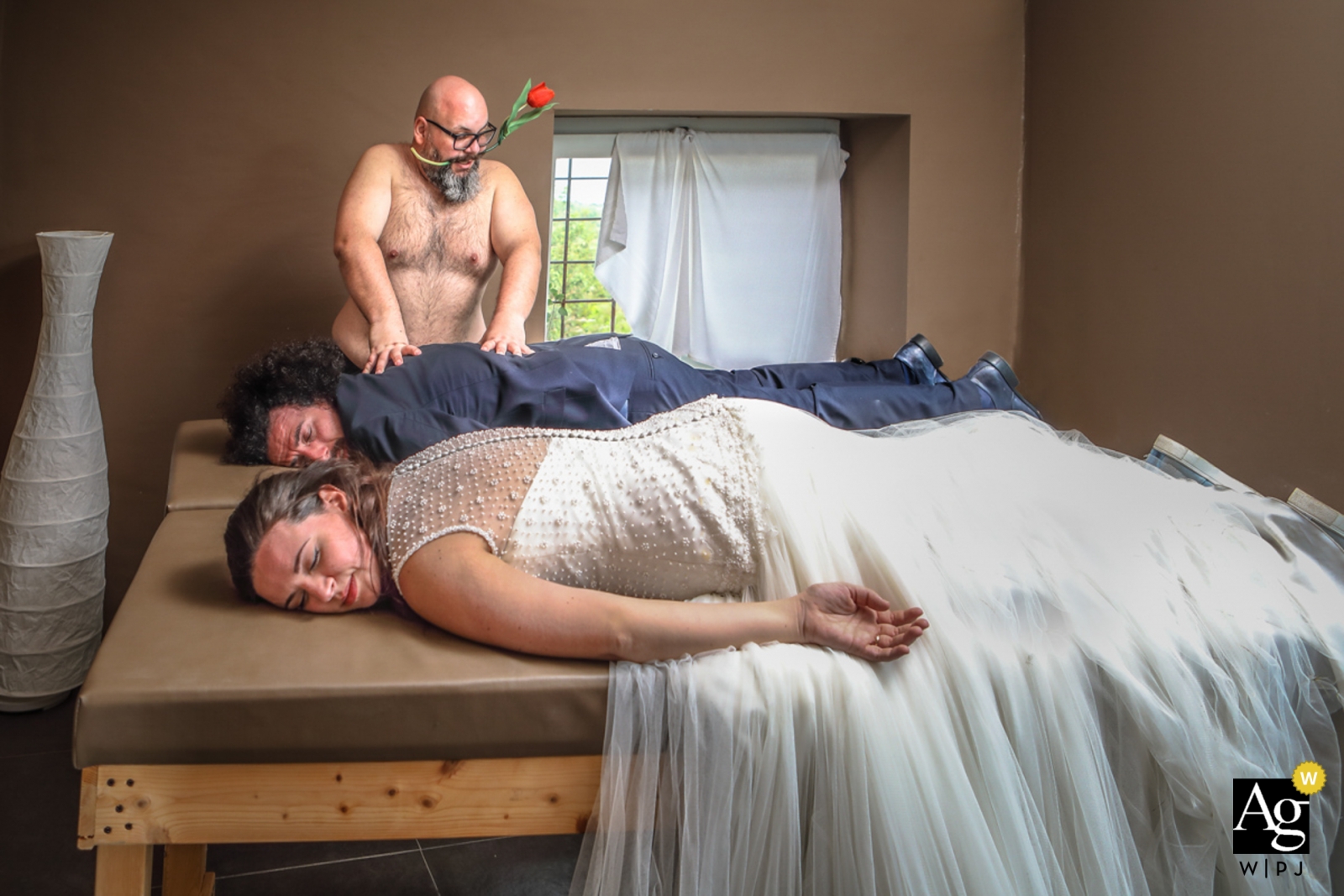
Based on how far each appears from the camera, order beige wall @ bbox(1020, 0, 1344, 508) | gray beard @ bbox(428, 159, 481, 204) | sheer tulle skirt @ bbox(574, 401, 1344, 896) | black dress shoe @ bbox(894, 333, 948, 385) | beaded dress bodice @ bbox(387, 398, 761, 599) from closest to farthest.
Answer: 1. sheer tulle skirt @ bbox(574, 401, 1344, 896)
2. beaded dress bodice @ bbox(387, 398, 761, 599)
3. beige wall @ bbox(1020, 0, 1344, 508)
4. black dress shoe @ bbox(894, 333, 948, 385)
5. gray beard @ bbox(428, 159, 481, 204)

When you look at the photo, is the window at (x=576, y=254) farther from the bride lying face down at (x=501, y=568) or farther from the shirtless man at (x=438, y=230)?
the bride lying face down at (x=501, y=568)

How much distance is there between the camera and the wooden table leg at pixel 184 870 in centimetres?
164

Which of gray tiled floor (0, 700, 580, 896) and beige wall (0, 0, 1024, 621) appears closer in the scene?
gray tiled floor (0, 700, 580, 896)

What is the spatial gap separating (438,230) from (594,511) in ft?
5.78

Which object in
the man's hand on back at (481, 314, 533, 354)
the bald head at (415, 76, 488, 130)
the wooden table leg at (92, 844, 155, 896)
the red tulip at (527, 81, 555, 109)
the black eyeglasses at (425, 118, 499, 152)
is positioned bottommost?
the wooden table leg at (92, 844, 155, 896)

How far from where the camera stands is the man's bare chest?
2973 mm

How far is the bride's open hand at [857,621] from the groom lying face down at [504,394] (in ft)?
3.21

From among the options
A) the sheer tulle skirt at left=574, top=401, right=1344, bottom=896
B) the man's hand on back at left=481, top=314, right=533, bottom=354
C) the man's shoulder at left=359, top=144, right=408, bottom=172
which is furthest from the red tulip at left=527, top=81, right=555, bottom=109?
the sheer tulle skirt at left=574, top=401, right=1344, bottom=896

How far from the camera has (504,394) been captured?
2.26 metres

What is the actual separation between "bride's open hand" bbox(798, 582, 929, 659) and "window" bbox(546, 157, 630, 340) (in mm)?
2613

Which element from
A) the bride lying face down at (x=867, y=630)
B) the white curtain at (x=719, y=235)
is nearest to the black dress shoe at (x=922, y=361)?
the white curtain at (x=719, y=235)

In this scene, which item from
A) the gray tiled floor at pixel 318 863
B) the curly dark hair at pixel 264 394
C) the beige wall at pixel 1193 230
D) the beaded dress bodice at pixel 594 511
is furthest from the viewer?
the curly dark hair at pixel 264 394

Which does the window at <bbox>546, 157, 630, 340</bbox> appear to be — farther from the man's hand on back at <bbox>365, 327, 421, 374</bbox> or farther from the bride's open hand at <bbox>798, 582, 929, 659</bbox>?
the bride's open hand at <bbox>798, 582, 929, 659</bbox>

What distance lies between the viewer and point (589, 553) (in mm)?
1501
